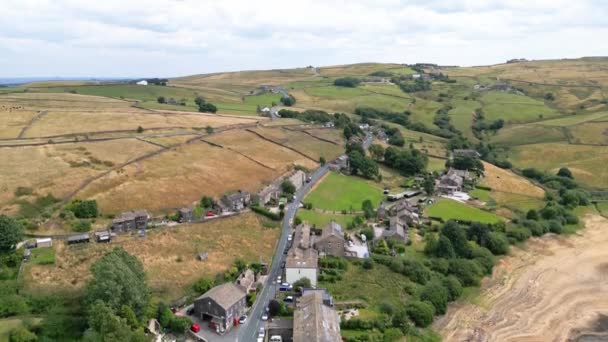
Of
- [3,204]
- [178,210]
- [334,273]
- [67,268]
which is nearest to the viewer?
[67,268]

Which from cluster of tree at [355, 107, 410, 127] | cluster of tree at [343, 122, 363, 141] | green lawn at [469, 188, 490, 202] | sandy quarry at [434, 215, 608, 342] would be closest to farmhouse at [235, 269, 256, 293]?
sandy quarry at [434, 215, 608, 342]

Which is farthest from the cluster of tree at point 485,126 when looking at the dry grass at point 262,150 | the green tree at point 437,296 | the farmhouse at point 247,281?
the farmhouse at point 247,281

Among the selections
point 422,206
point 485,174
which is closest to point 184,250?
point 422,206

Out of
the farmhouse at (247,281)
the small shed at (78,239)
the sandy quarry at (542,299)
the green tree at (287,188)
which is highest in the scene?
the small shed at (78,239)

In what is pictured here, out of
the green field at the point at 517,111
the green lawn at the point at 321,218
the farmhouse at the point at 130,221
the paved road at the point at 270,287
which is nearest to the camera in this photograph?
the paved road at the point at 270,287

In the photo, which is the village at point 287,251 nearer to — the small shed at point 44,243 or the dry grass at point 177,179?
the small shed at point 44,243

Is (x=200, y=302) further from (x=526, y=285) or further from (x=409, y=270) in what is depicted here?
(x=526, y=285)

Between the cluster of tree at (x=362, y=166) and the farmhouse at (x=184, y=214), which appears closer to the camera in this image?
the farmhouse at (x=184, y=214)
